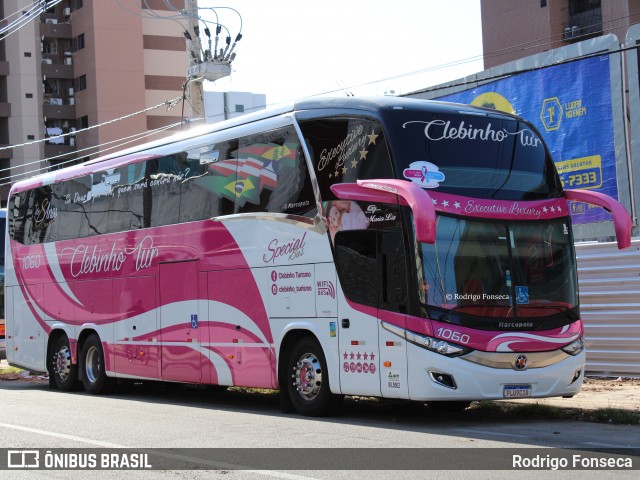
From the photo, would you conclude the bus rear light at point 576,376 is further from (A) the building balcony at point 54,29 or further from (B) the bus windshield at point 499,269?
(A) the building balcony at point 54,29

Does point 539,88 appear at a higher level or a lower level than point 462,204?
higher

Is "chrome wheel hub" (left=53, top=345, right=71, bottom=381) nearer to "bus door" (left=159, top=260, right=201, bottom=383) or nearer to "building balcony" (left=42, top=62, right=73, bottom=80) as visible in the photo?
"bus door" (left=159, top=260, right=201, bottom=383)

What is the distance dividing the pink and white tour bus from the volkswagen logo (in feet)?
0.05

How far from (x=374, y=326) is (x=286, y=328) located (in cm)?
191

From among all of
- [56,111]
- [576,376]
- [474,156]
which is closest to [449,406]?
[576,376]

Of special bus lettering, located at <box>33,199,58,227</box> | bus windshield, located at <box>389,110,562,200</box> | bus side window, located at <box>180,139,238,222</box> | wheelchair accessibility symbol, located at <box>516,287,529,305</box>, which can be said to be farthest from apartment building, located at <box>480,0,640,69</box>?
wheelchair accessibility symbol, located at <box>516,287,529,305</box>

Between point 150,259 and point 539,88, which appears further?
point 539,88

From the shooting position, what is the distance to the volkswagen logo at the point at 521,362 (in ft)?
41.5

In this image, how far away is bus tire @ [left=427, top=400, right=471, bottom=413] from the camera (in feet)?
48.2

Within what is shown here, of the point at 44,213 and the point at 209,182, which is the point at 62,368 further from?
the point at 209,182

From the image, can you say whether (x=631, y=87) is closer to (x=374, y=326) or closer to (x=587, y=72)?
(x=587, y=72)

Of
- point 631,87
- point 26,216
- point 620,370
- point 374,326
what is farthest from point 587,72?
point 26,216

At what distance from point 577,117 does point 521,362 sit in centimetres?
897

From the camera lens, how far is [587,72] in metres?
20.1
